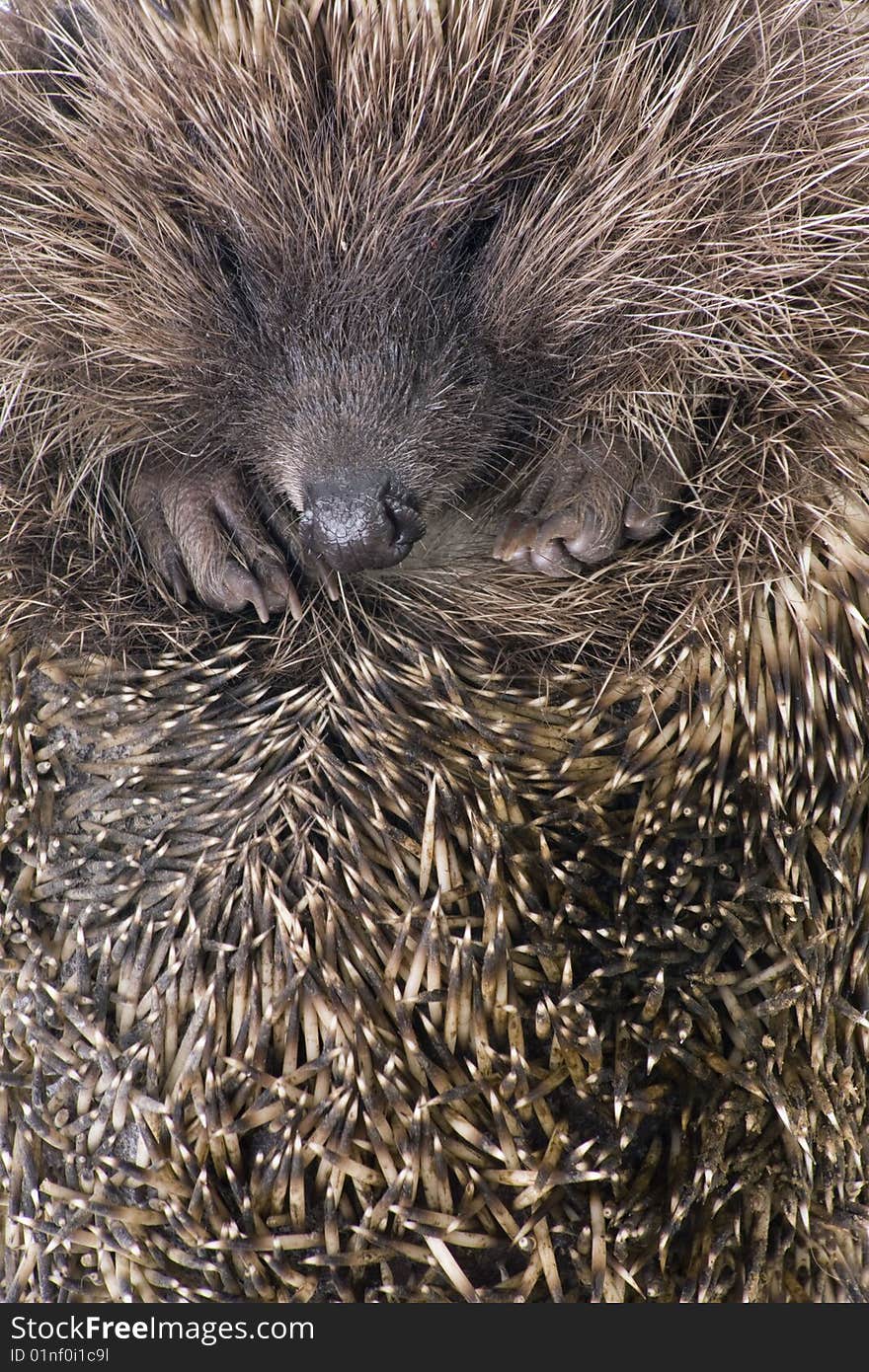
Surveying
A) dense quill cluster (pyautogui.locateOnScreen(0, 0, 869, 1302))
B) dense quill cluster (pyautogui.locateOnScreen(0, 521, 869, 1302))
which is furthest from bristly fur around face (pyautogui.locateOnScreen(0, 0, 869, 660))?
dense quill cluster (pyautogui.locateOnScreen(0, 521, 869, 1302))

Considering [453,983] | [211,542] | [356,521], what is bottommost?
[453,983]

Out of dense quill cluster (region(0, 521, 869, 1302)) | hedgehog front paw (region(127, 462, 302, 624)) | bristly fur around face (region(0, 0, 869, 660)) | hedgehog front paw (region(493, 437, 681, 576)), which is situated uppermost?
bristly fur around face (region(0, 0, 869, 660))

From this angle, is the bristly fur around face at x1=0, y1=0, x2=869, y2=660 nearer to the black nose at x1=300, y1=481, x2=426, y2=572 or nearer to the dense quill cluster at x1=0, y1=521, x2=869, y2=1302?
the black nose at x1=300, y1=481, x2=426, y2=572

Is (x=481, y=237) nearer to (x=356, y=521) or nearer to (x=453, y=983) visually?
(x=356, y=521)

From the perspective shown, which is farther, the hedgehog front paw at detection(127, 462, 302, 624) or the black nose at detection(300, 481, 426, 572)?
the hedgehog front paw at detection(127, 462, 302, 624)

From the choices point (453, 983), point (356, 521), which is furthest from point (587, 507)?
point (453, 983)

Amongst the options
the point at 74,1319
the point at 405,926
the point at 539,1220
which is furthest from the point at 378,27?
the point at 74,1319
